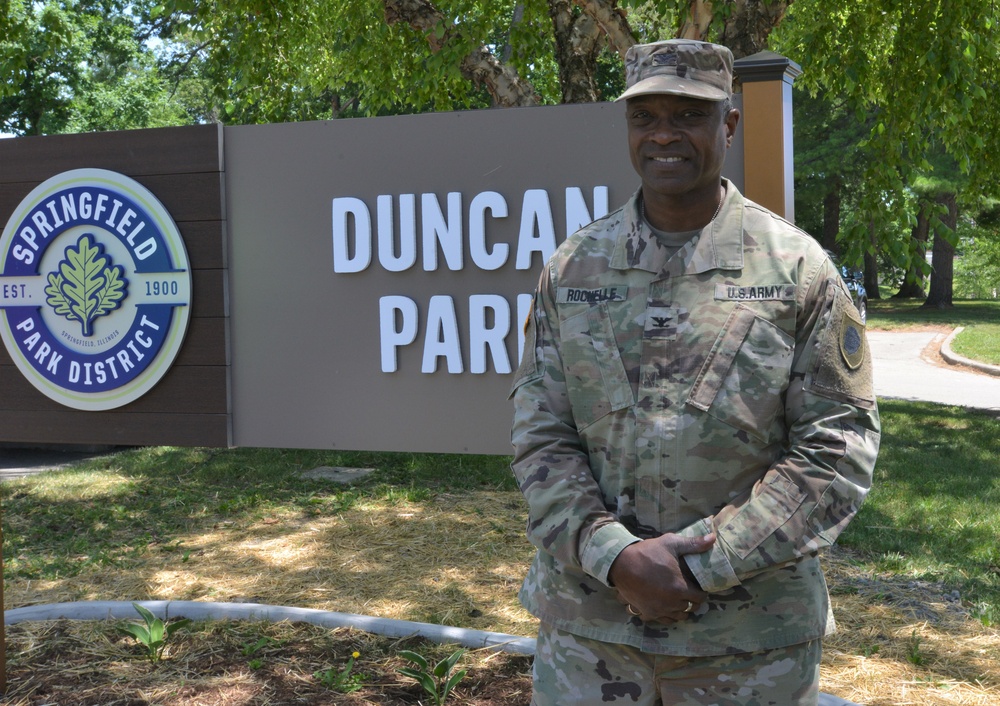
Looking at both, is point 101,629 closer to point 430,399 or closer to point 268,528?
point 430,399

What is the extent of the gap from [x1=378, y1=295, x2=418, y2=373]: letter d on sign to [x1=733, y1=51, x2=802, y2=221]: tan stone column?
1122 mm

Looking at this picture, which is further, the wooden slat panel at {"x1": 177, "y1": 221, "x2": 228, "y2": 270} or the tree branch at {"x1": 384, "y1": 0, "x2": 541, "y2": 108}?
the tree branch at {"x1": 384, "y1": 0, "x2": 541, "y2": 108}

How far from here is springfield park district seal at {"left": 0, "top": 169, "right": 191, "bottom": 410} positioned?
135 inches

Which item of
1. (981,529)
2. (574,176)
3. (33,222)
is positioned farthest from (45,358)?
(981,529)

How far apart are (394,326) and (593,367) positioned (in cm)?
166

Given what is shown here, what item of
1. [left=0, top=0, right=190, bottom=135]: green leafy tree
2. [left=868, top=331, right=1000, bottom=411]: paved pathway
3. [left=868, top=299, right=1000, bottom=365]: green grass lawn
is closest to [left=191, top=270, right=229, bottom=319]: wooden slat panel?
[left=868, top=331, right=1000, bottom=411]: paved pathway

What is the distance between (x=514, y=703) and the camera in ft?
9.24

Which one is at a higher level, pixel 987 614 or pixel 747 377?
pixel 747 377

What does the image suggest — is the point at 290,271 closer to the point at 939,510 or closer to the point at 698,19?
the point at 698,19

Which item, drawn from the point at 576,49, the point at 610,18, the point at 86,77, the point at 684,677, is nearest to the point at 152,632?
the point at 684,677

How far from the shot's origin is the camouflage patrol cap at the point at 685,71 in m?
1.66

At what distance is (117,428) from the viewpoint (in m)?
3.54

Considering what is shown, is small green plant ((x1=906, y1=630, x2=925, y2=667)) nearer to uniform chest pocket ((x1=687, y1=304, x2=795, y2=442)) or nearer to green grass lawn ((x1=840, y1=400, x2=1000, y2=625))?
green grass lawn ((x1=840, y1=400, x2=1000, y2=625))

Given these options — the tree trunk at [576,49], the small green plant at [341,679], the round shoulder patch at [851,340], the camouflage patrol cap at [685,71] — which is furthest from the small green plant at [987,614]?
the tree trunk at [576,49]
